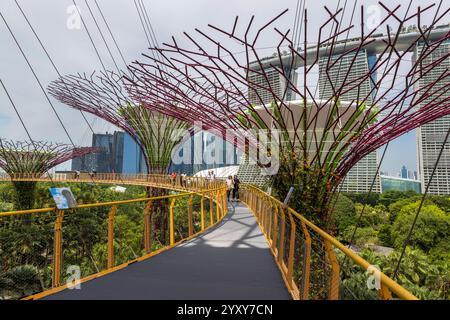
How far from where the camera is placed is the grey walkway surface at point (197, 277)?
13.0ft

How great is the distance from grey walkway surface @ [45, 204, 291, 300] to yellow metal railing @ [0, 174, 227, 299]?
1.17 feet

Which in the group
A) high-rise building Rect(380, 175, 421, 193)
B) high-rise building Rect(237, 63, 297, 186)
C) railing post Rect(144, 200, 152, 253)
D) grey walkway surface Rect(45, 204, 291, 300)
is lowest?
high-rise building Rect(380, 175, 421, 193)

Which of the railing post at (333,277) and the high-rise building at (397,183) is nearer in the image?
the railing post at (333,277)

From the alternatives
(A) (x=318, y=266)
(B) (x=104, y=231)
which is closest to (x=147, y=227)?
(A) (x=318, y=266)

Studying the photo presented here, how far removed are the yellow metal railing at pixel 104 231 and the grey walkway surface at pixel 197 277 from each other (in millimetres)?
358

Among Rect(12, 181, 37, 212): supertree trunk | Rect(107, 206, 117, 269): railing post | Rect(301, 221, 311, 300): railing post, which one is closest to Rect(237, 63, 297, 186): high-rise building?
Rect(107, 206, 117, 269): railing post

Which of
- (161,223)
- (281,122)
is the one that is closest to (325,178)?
(281,122)

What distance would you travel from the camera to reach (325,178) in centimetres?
750

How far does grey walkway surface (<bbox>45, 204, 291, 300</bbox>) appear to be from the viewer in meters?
3.95

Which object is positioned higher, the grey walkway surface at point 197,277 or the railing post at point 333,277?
the railing post at point 333,277

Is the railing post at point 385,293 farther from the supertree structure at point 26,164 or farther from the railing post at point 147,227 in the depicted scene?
the supertree structure at point 26,164

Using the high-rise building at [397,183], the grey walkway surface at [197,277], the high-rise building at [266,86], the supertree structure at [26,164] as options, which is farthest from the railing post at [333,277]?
the high-rise building at [397,183]

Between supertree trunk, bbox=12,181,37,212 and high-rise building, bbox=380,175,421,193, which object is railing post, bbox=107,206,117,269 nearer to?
supertree trunk, bbox=12,181,37,212
